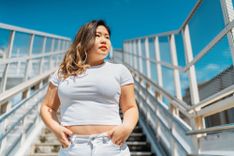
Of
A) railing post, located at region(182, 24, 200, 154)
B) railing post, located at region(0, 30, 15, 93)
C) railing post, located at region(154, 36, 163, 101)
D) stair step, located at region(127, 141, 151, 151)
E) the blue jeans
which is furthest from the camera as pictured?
railing post, located at region(154, 36, 163, 101)

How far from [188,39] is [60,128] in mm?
A: 2263

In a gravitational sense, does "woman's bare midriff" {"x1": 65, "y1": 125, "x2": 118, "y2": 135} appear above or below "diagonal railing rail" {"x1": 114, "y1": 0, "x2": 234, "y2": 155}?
below

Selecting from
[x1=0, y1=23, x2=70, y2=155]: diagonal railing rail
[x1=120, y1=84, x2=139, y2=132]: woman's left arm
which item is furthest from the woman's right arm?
[x1=0, y1=23, x2=70, y2=155]: diagonal railing rail

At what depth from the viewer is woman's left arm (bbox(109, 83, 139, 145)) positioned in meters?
1.11

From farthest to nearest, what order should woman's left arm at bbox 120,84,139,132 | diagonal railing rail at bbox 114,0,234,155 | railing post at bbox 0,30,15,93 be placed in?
railing post at bbox 0,30,15,93 → diagonal railing rail at bbox 114,0,234,155 → woman's left arm at bbox 120,84,139,132

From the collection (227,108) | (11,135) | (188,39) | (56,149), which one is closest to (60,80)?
(227,108)

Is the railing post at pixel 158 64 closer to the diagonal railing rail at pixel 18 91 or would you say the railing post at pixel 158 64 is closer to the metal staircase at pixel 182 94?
the metal staircase at pixel 182 94

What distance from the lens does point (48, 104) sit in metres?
1.30

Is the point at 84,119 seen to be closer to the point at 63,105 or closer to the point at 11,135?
the point at 63,105

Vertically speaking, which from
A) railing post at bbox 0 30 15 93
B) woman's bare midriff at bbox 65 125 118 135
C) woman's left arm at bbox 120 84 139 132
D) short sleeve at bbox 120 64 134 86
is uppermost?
railing post at bbox 0 30 15 93

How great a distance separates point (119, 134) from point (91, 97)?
20 centimetres

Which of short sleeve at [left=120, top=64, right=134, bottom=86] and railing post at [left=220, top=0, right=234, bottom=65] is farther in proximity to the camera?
railing post at [left=220, top=0, right=234, bottom=65]

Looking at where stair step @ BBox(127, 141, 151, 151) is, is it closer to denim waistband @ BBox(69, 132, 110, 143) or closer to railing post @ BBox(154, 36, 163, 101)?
railing post @ BBox(154, 36, 163, 101)

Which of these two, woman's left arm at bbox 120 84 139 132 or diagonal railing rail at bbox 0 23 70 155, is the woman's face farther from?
diagonal railing rail at bbox 0 23 70 155
